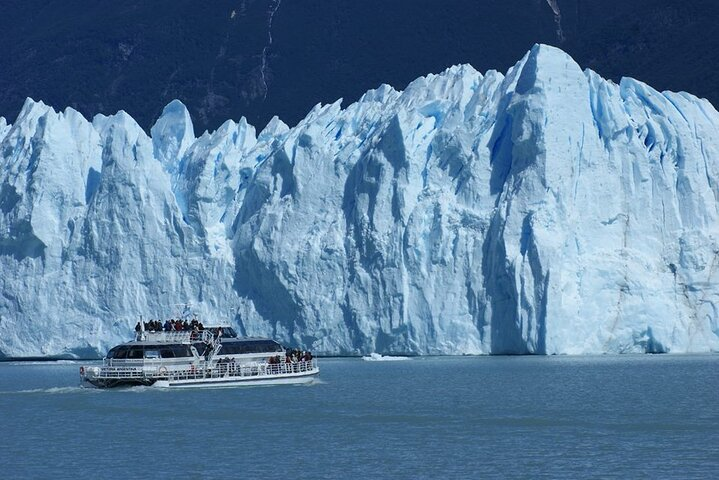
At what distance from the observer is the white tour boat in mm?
32062

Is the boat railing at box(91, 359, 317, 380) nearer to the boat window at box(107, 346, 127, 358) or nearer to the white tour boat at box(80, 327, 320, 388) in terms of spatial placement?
the white tour boat at box(80, 327, 320, 388)

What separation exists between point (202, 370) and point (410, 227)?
33.2 feet

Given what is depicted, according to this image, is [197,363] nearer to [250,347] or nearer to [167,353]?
[167,353]

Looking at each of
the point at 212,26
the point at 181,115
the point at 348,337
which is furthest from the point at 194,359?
the point at 212,26

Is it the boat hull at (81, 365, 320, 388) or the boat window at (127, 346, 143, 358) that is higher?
the boat window at (127, 346, 143, 358)

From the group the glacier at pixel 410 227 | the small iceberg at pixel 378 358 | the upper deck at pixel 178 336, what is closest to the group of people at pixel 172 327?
the upper deck at pixel 178 336

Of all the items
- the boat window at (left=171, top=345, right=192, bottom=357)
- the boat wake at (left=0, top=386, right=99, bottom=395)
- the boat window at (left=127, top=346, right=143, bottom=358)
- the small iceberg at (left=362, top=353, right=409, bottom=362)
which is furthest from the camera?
the small iceberg at (left=362, top=353, right=409, bottom=362)

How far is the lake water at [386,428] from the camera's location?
19.2 m

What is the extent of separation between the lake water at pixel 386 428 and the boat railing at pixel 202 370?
1.59 feet

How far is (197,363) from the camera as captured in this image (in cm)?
3281

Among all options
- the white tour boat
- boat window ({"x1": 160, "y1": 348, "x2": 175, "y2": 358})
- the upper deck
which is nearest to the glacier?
the white tour boat

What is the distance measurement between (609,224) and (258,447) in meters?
20.9

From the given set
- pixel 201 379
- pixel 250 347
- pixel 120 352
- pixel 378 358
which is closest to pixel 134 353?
pixel 120 352

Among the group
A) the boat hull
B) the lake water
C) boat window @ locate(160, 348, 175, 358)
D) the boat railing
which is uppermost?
boat window @ locate(160, 348, 175, 358)
